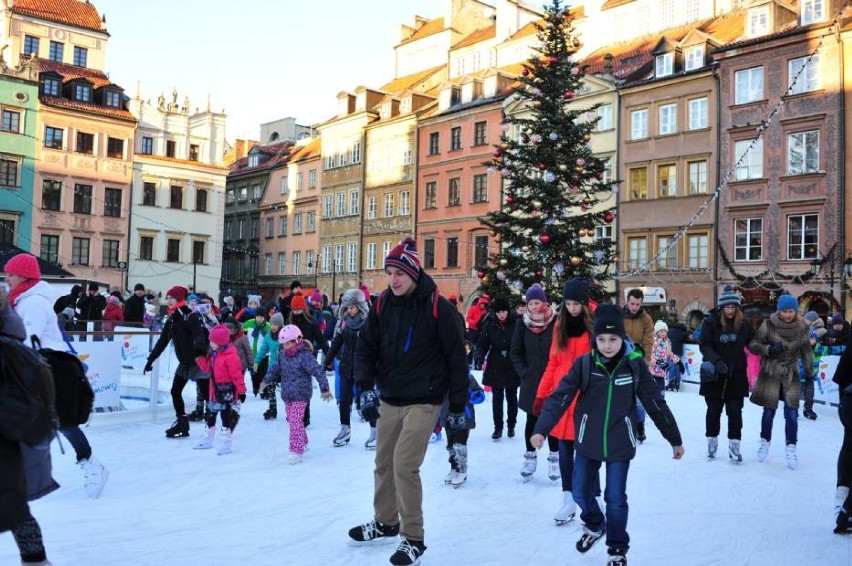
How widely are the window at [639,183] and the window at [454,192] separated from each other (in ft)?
35.5

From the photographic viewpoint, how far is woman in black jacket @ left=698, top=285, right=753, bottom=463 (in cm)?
870

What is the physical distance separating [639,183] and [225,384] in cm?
2834

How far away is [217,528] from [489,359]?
15.6 feet

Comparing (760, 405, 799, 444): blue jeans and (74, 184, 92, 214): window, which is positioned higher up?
(74, 184, 92, 214): window

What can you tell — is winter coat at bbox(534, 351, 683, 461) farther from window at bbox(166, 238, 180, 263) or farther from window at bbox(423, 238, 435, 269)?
window at bbox(166, 238, 180, 263)

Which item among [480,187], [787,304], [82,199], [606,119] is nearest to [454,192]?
[480,187]

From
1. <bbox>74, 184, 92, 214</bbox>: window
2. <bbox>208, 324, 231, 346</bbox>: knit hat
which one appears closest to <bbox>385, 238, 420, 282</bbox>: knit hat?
<bbox>208, 324, 231, 346</bbox>: knit hat

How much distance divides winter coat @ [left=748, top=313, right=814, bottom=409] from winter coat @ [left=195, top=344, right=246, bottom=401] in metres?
5.50

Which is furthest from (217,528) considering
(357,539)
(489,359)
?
(489,359)

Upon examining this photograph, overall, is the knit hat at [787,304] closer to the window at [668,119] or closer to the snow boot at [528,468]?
the snow boot at [528,468]

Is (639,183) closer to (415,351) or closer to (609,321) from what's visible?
(609,321)

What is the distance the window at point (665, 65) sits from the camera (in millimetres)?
34125

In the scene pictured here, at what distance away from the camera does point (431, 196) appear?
1794 inches

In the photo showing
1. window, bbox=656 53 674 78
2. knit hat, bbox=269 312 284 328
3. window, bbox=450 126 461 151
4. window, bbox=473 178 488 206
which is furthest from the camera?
window, bbox=450 126 461 151
